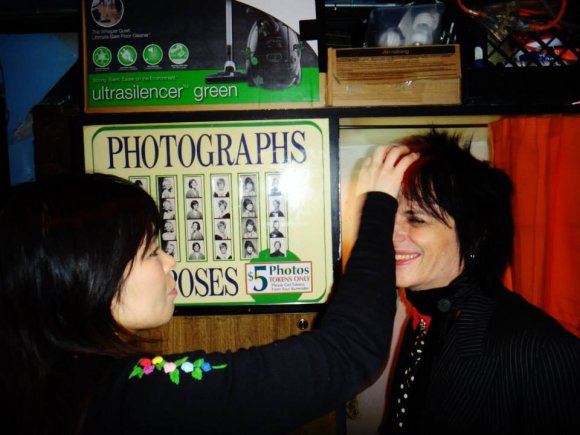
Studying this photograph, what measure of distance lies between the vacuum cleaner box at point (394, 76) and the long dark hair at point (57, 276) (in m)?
1.30

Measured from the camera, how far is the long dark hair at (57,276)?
31.9 inches

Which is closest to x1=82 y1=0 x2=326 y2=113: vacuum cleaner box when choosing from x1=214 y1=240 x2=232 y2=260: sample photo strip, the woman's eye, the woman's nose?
x1=214 y1=240 x2=232 y2=260: sample photo strip

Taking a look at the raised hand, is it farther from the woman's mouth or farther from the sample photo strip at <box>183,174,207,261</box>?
the sample photo strip at <box>183,174,207,261</box>

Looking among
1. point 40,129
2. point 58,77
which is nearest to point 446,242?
point 40,129

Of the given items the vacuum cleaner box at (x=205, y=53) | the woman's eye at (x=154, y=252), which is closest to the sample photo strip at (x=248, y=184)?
the vacuum cleaner box at (x=205, y=53)

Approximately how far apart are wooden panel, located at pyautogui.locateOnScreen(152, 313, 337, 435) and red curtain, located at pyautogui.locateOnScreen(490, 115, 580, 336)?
109 centimetres

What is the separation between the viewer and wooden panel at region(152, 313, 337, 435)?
78.3 inches

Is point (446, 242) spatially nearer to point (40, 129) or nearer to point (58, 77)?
point (40, 129)

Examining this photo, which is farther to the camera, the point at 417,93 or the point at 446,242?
the point at 417,93

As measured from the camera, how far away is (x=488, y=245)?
138 cm

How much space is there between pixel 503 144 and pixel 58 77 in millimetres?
2483

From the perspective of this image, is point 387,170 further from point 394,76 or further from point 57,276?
point 394,76

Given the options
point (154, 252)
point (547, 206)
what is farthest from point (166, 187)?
point (547, 206)

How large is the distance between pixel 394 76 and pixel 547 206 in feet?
3.10
